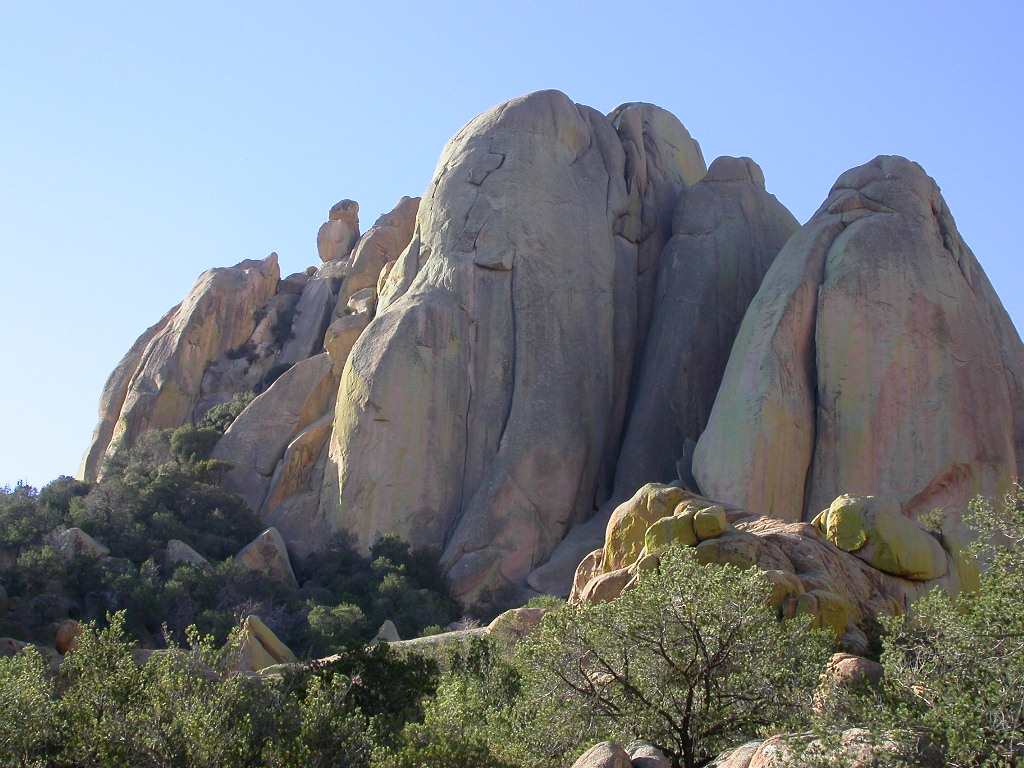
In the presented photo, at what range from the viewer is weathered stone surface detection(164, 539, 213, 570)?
30.7m

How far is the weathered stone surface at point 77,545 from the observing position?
1191 inches

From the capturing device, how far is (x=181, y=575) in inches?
1153

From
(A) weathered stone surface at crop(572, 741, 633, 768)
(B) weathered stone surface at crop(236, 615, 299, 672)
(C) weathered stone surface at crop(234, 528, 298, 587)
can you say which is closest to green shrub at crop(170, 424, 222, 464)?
(C) weathered stone surface at crop(234, 528, 298, 587)

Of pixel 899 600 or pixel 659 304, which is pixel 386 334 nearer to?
pixel 659 304

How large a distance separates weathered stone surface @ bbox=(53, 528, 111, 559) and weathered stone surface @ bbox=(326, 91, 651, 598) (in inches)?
241

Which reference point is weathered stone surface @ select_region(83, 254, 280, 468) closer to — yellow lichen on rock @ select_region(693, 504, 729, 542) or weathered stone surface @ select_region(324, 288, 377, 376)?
weathered stone surface @ select_region(324, 288, 377, 376)

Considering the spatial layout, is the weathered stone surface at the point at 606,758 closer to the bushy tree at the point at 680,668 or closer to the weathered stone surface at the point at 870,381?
the bushy tree at the point at 680,668

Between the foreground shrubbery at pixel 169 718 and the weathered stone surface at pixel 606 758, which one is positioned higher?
the foreground shrubbery at pixel 169 718

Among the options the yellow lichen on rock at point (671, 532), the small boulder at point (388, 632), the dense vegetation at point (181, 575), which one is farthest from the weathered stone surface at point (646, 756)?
the small boulder at point (388, 632)

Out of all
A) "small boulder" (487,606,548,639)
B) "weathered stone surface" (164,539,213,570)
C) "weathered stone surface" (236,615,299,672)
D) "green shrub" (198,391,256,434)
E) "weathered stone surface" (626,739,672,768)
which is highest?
"green shrub" (198,391,256,434)

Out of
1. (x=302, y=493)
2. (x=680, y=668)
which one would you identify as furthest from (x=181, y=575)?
(x=680, y=668)

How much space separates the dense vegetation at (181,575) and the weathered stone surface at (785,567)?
6870 millimetres

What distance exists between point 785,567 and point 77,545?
60.7 feet

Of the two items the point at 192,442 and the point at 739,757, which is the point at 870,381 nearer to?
the point at 192,442
